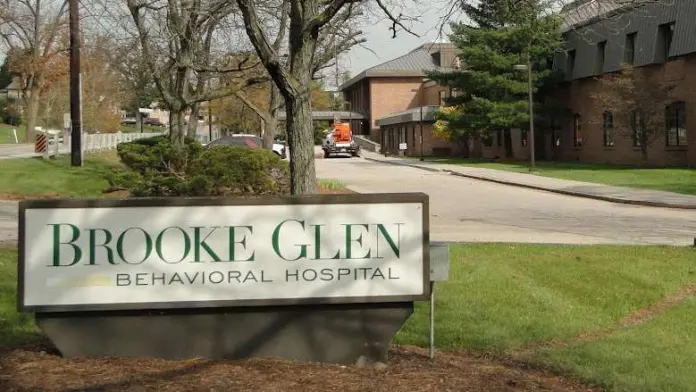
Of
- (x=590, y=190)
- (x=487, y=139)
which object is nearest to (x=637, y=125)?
(x=590, y=190)

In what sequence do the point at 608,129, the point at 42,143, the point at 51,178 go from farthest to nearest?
the point at 608,129 < the point at 42,143 < the point at 51,178

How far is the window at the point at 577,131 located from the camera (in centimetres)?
4728

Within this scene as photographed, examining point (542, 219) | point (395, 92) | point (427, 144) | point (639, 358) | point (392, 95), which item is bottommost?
point (639, 358)

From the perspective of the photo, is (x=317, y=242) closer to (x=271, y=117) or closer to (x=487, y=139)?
(x=271, y=117)

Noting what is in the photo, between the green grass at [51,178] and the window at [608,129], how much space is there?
2704 cm

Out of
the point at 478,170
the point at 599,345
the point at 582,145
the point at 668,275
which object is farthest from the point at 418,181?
the point at 599,345

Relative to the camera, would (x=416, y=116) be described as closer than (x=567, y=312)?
No

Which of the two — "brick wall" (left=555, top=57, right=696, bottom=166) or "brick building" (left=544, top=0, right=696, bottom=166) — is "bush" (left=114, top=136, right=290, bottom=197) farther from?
"brick wall" (left=555, top=57, right=696, bottom=166)

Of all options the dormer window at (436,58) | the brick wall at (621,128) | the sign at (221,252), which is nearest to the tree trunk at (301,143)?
the sign at (221,252)

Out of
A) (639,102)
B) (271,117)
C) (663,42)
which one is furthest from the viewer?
(663,42)

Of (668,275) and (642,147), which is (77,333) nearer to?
(668,275)

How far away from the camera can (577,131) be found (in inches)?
1880

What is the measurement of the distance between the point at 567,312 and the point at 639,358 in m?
1.52

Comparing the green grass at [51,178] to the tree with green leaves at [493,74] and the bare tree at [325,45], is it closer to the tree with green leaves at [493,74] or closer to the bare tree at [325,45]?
the bare tree at [325,45]
